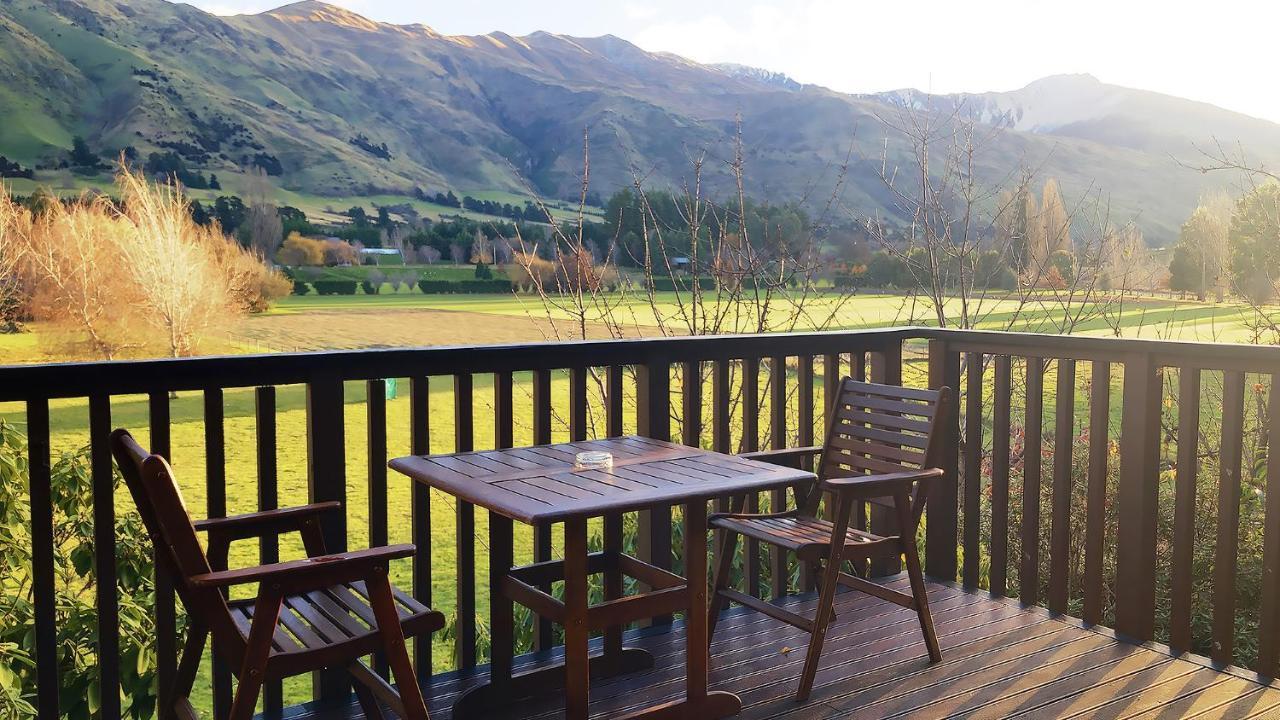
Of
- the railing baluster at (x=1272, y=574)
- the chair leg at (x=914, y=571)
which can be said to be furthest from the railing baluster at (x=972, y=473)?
the railing baluster at (x=1272, y=574)

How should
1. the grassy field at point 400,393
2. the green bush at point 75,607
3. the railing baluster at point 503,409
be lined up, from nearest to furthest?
the railing baluster at point 503,409
the green bush at point 75,607
the grassy field at point 400,393

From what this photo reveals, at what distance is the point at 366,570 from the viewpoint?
214 cm

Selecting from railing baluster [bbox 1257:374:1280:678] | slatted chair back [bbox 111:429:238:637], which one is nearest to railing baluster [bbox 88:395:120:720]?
slatted chair back [bbox 111:429:238:637]

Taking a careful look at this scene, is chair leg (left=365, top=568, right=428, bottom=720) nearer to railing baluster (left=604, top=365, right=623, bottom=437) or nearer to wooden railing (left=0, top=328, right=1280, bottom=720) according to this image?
wooden railing (left=0, top=328, right=1280, bottom=720)

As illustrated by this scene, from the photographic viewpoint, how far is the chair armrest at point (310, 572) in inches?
78.0

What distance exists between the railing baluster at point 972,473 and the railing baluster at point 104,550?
3.03 metres

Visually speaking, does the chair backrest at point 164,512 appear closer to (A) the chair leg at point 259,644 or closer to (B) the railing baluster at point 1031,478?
(A) the chair leg at point 259,644

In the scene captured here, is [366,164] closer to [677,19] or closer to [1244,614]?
[677,19]

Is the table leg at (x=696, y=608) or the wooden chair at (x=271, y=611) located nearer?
the wooden chair at (x=271, y=611)

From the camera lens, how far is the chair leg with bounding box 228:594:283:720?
2035 millimetres

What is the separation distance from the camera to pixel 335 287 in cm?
3784

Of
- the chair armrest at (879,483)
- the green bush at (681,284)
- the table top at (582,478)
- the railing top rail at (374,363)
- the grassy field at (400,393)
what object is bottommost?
the grassy field at (400,393)

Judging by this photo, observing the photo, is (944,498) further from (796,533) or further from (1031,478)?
(796,533)

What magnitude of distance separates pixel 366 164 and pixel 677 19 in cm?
2744
